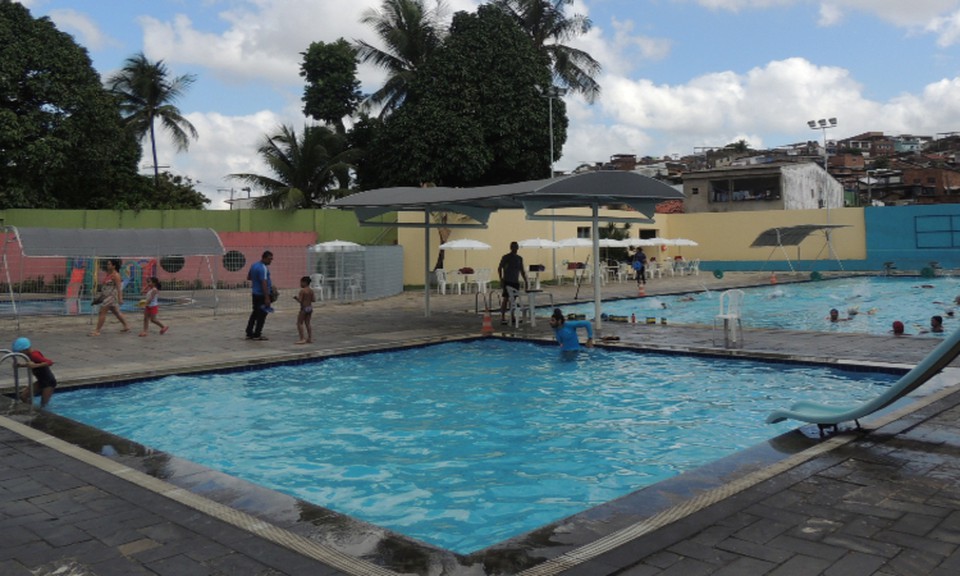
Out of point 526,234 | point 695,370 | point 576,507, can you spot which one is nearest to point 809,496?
point 576,507

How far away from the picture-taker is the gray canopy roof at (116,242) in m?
18.0

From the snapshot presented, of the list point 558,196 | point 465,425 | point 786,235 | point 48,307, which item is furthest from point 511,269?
point 786,235

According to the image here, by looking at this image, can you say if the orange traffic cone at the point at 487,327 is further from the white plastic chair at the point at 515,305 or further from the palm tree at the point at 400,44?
the palm tree at the point at 400,44

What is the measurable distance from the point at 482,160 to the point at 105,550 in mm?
30866

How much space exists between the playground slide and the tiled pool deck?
0.21 m

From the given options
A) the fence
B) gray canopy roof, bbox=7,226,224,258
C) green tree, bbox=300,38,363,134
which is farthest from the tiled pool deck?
green tree, bbox=300,38,363,134

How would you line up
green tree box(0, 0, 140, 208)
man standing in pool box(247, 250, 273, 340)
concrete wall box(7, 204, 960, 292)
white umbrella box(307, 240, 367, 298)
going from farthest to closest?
concrete wall box(7, 204, 960, 292), green tree box(0, 0, 140, 208), white umbrella box(307, 240, 367, 298), man standing in pool box(247, 250, 273, 340)

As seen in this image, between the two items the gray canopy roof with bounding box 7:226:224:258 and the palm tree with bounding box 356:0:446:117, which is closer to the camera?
the gray canopy roof with bounding box 7:226:224:258

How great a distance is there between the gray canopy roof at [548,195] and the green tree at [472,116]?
1656 cm

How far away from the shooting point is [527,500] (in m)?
5.77

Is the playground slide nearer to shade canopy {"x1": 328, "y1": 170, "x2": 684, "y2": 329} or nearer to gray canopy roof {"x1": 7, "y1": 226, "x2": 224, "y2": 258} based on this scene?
shade canopy {"x1": 328, "y1": 170, "x2": 684, "y2": 329}

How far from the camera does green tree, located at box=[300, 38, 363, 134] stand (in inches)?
1588

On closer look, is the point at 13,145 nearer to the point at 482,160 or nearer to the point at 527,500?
the point at 482,160

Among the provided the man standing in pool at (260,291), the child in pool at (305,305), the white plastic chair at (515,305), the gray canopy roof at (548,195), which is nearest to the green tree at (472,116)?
the gray canopy roof at (548,195)
